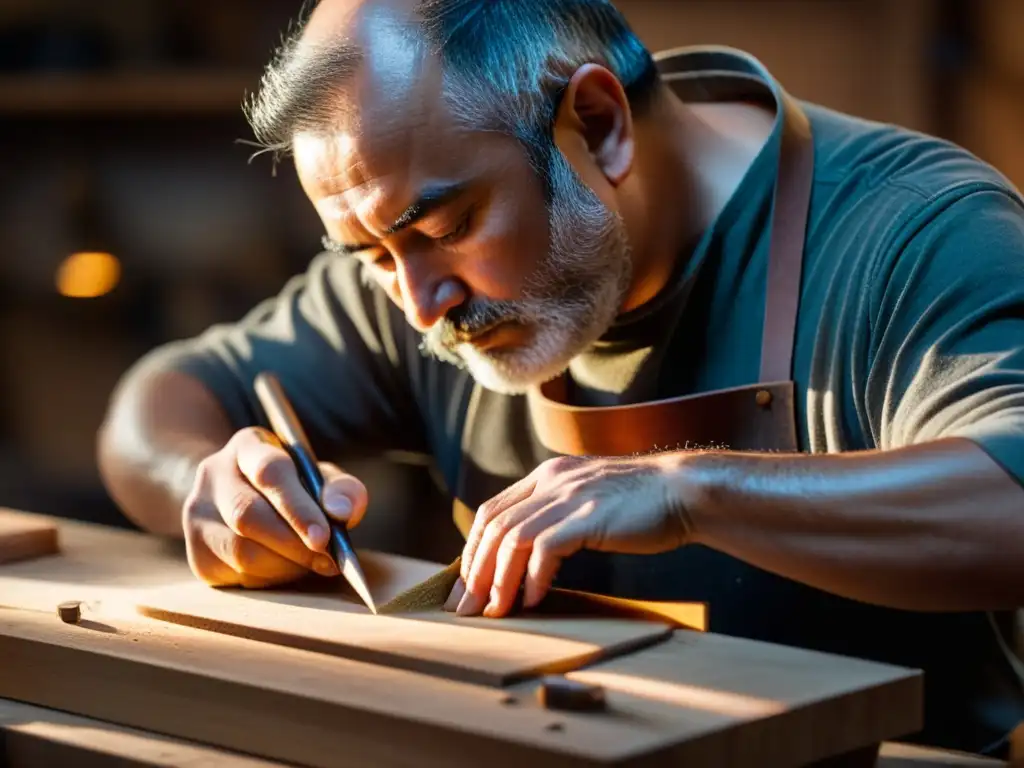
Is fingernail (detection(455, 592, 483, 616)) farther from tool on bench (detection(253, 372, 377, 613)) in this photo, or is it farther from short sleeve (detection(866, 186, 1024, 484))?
short sleeve (detection(866, 186, 1024, 484))

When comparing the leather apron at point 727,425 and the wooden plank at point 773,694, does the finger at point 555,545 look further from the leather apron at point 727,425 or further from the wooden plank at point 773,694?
the leather apron at point 727,425

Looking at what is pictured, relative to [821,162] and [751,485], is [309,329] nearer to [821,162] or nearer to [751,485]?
[821,162]

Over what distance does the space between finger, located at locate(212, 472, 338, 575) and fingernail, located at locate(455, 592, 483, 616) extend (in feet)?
0.77

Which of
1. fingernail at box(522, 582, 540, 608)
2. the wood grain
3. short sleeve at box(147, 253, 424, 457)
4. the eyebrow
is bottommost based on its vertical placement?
the wood grain

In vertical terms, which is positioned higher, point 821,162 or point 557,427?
point 821,162

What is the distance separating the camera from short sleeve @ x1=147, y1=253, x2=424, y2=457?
2449 millimetres

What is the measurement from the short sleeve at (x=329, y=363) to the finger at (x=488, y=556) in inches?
35.5

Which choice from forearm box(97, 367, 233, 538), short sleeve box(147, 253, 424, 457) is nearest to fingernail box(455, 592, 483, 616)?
forearm box(97, 367, 233, 538)

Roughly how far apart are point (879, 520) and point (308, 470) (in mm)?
715

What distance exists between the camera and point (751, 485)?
1.49 meters

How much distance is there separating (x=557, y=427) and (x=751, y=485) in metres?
0.60

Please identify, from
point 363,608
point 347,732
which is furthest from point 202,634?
point 347,732

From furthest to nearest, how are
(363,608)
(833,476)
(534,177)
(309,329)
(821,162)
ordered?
(309,329) → (821,162) → (534,177) → (363,608) → (833,476)

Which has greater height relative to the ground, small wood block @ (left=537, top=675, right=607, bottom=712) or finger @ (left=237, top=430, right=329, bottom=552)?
finger @ (left=237, top=430, right=329, bottom=552)
